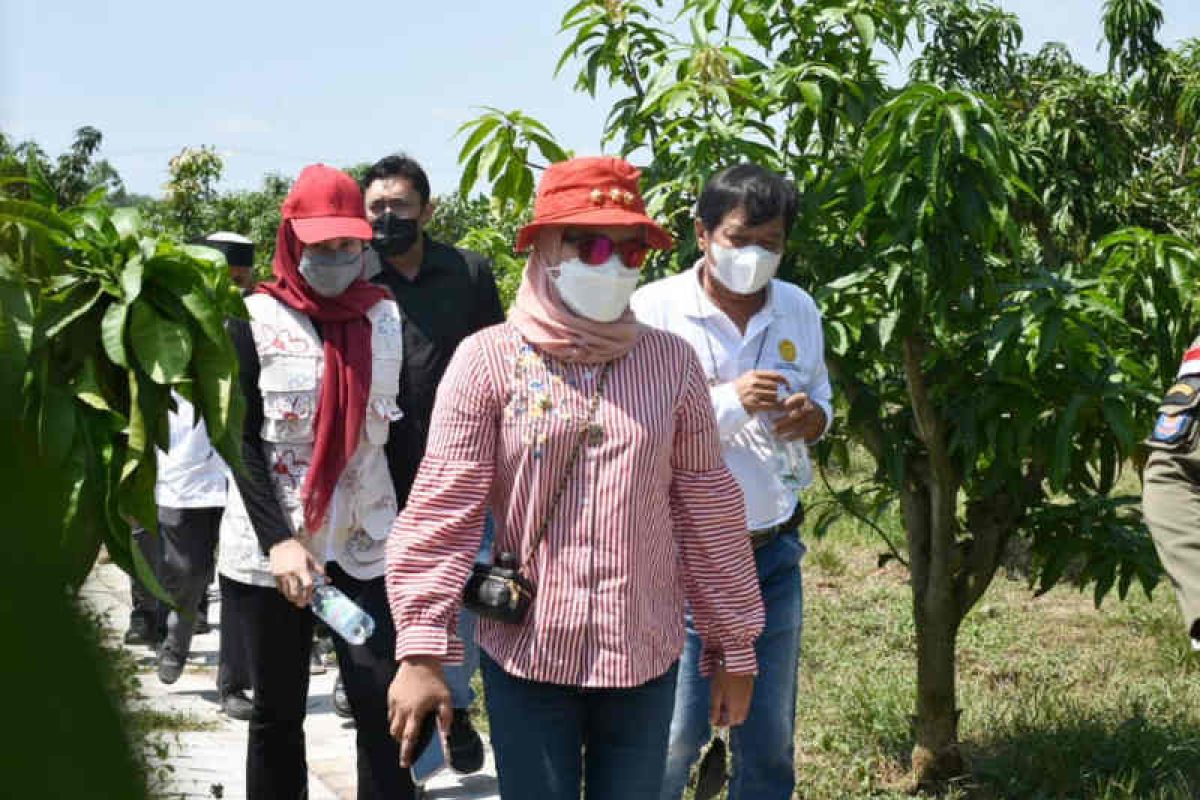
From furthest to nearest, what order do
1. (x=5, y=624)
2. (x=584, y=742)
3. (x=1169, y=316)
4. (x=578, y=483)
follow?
(x=1169, y=316)
(x=584, y=742)
(x=578, y=483)
(x=5, y=624)

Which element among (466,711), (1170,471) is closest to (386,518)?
(466,711)

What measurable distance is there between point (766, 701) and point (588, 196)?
4.36ft

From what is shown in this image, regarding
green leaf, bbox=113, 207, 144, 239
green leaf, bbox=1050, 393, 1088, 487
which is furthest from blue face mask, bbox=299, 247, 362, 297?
green leaf, bbox=1050, 393, 1088, 487

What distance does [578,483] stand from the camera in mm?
2787

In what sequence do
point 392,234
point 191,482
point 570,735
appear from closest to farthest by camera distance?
point 570,735
point 392,234
point 191,482

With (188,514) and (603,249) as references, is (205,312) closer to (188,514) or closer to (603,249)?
(603,249)

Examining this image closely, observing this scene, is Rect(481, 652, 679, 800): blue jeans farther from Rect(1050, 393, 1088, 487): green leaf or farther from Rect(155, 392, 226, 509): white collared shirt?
Rect(155, 392, 226, 509): white collared shirt

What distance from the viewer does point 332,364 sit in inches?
144

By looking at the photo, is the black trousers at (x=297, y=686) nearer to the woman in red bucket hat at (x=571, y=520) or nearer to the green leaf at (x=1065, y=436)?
the woman in red bucket hat at (x=571, y=520)

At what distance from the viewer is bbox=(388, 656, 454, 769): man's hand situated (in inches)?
108

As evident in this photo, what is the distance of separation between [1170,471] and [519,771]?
1.49 metres

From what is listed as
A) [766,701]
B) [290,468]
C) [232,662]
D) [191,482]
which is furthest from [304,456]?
[191,482]

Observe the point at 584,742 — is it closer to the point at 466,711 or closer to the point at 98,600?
the point at 466,711

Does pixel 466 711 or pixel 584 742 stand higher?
pixel 584 742
